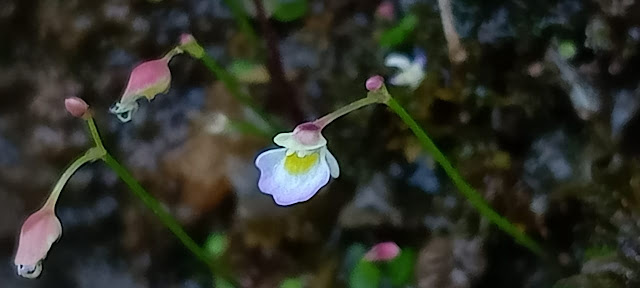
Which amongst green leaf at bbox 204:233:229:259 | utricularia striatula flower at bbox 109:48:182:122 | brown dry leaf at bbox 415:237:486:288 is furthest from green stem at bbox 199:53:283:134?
brown dry leaf at bbox 415:237:486:288

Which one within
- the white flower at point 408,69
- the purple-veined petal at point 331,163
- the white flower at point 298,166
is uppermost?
the white flower at point 298,166

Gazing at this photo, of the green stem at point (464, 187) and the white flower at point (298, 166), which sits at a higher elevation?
the white flower at point (298, 166)

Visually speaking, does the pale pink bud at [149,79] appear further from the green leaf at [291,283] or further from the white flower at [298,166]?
the green leaf at [291,283]

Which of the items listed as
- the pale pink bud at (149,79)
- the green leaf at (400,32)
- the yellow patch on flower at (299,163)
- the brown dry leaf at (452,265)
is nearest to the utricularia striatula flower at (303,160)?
the yellow patch on flower at (299,163)

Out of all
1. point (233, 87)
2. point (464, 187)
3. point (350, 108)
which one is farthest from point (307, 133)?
point (233, 87)

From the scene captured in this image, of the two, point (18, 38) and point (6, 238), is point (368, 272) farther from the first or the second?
point (18, 38)

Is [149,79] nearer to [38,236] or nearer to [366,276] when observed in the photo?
[38,236]
